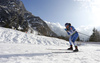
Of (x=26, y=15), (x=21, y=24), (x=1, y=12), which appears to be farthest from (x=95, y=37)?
(x=26, y=15)

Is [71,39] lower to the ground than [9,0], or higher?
lower

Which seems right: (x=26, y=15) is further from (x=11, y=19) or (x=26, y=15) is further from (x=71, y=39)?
(x=71, y=39)

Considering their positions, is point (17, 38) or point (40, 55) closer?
point (40, 55)

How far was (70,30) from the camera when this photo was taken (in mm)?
5301

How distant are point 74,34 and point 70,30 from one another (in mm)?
446

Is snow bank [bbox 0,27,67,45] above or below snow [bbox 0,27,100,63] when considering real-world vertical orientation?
above

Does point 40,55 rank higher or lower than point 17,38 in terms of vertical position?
lower

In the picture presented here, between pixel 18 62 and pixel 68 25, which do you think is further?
pixel 68 25

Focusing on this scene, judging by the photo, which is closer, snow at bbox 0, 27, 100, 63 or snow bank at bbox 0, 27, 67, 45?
snow at bbox 0, 27, 100, 63

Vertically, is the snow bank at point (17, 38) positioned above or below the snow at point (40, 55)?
above

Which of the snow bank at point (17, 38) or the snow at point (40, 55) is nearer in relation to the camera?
the snow at point (40, 55)

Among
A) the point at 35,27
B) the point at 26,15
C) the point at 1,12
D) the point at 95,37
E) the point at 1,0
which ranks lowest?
the point at 95,37

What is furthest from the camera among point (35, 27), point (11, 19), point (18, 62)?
point (35, 27)

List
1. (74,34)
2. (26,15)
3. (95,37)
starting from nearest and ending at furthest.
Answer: (74,34) < (95,37) < (26,15)
